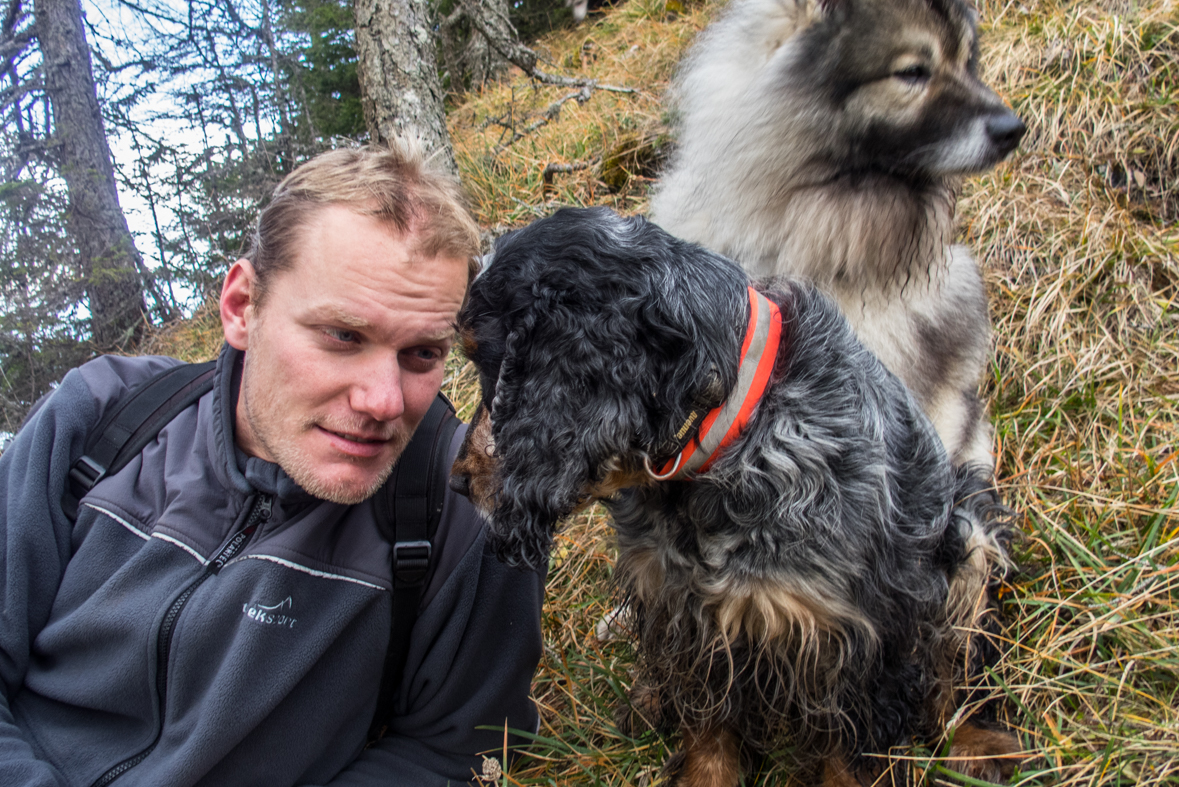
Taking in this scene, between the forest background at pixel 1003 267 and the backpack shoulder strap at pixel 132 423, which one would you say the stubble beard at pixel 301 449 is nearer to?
the backpack shoulder strap at pixel 132 423

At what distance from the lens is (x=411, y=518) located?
94.6 inches

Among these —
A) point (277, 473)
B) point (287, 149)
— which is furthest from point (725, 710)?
point (287, 149)

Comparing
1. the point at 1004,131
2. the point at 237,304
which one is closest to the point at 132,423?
the point at 237,304

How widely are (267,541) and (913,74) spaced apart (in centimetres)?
291

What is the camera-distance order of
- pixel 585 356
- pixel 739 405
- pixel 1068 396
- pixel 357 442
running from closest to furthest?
pixel 585 356, pixel 739 405, pixel 357 442, pixel 1068 396

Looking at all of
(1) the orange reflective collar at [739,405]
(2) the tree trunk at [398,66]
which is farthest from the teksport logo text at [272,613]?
(2) the tree trunk at [398,66]

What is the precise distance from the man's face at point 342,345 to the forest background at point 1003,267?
54.2 inches

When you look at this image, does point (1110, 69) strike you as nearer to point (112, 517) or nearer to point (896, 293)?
point (896, 293)

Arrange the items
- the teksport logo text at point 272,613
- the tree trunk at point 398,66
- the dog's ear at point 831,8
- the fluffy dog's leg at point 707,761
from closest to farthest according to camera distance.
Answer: the teksport logo text at point 272,613 → the fluffy dog's leg at point 707,761 → the dog's ear at point 831,8 → the tree trunk at point 398,66

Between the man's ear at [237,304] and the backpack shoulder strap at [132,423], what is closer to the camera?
the backpack shoulder strap at [132,423]

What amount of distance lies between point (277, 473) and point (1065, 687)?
2.71 metres

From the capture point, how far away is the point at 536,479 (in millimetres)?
1801

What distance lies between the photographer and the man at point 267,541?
2170mm

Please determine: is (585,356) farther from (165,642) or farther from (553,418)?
(165,642)
